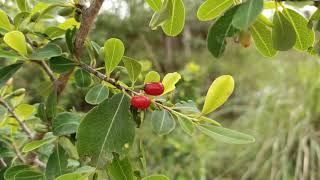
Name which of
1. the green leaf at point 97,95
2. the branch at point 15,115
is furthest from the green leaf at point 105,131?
the branch at point 15,115

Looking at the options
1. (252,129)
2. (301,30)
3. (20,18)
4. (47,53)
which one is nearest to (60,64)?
(47,53)

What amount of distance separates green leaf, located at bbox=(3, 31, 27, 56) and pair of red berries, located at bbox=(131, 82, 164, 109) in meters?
0.19

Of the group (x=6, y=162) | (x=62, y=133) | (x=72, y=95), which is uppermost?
(x=62, y=133)

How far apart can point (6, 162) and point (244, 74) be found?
435 centimetres

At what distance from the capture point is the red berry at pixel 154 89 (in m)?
0.67

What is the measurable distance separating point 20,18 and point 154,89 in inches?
10.4

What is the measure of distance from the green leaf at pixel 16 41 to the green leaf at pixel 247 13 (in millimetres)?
332

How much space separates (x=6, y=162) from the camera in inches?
40.6

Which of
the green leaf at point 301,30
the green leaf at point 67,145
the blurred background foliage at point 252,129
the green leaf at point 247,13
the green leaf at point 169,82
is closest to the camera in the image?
the green leaf at point 247,13

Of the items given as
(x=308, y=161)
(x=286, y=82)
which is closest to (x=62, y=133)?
(x=308, y=161)

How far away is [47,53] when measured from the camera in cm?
70

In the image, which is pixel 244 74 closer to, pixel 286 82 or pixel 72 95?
pixel 286 82

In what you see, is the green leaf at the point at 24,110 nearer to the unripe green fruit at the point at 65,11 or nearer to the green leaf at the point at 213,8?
the unripe green fruit at the point at 65,11

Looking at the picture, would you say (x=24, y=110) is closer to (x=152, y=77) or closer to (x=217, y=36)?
(x=152, y=77)
